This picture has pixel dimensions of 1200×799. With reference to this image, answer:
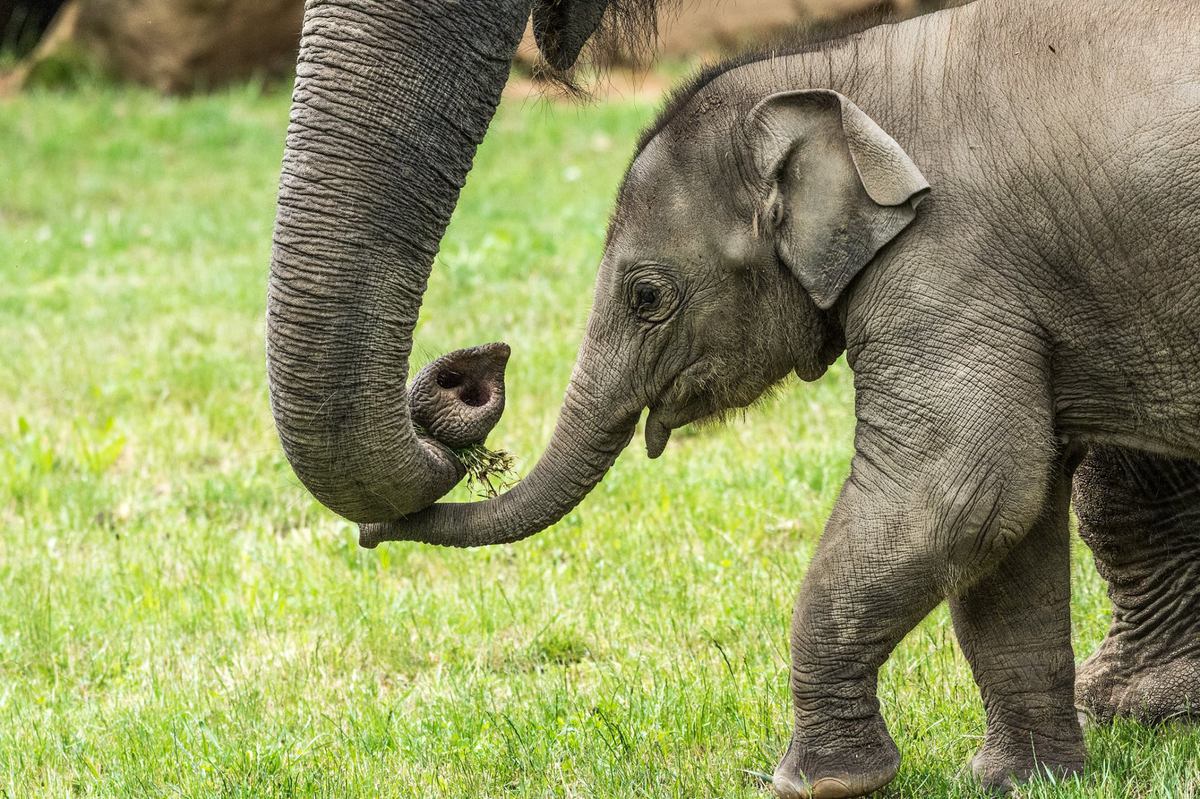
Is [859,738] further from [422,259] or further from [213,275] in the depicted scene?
[213,275]

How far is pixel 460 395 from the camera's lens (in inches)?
167

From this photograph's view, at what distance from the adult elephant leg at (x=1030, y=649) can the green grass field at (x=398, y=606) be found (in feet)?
0.45

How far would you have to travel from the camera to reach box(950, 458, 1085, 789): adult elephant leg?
4.48 metres

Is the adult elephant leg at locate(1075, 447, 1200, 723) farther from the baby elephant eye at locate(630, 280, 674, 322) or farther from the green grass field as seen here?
the baby elephant eye at locate(630, 280, 674, 322)

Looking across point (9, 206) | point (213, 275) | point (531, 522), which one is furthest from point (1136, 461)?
point (9, 206)

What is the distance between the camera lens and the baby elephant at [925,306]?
392 cm

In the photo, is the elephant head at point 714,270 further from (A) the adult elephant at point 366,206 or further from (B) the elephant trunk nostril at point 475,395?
(A) the adult elephant at point 366,206

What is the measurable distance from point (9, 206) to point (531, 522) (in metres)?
10.6

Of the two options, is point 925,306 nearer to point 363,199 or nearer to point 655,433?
point 655,433

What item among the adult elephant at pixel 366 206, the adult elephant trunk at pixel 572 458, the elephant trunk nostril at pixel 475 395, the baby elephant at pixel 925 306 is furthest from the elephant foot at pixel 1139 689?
the adult elephant at pixel 366 206

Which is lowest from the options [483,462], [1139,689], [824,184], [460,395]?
[1139,689]

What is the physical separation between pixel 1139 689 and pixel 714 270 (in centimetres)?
Answer: 190

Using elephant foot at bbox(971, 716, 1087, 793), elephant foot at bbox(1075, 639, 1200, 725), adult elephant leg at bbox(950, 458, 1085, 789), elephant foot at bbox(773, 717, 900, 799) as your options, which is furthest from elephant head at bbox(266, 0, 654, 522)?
elephant foot at bbox(1075, 639, 1200, 725)

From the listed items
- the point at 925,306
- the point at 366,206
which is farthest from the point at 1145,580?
the point at 366,206
